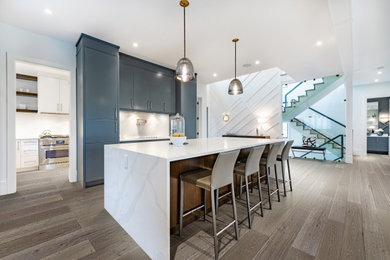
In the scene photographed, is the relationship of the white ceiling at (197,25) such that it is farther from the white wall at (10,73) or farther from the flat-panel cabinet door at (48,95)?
the flat-panel cabinet door at (48,95)

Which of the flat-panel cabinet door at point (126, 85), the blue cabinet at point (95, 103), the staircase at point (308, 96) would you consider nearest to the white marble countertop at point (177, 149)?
the blue cabinet at point (95, 103)

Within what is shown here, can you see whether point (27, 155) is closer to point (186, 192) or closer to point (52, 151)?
point (52, 151)

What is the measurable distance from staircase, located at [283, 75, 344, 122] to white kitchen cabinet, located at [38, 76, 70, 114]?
7.47 meters

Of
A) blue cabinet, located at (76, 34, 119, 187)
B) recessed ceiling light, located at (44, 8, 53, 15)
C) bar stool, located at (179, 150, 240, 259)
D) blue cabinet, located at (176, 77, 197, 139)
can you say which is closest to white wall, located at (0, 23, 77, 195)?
blue cabinet, located at (76, 34, 119, 187)

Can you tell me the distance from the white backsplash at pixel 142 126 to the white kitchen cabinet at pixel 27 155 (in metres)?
2.26

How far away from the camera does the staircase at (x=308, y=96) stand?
573 centimetres

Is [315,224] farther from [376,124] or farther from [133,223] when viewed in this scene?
[376,124]

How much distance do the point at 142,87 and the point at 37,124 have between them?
126 inches

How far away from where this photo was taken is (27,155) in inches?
165

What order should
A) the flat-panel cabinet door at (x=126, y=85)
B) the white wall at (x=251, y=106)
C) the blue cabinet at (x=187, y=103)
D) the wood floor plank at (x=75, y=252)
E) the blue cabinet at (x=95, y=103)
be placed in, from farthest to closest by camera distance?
the white wall at (x=251, y=106) < the blue cabinet at (x=187, y=103) < the flat-panel cabinet door at (x=126, y=85) < the blue cabinet at (x=95, y=103) < the wood floor plank at (x=75, y=252)

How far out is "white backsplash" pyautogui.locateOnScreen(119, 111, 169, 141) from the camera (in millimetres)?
4337

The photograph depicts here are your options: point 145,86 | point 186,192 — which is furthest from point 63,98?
point 186,192

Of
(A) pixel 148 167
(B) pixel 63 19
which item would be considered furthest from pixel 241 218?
(B) pixel 63 19

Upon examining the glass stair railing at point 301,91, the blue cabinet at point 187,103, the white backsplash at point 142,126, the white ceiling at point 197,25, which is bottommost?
the white backsplash at point 142,126
